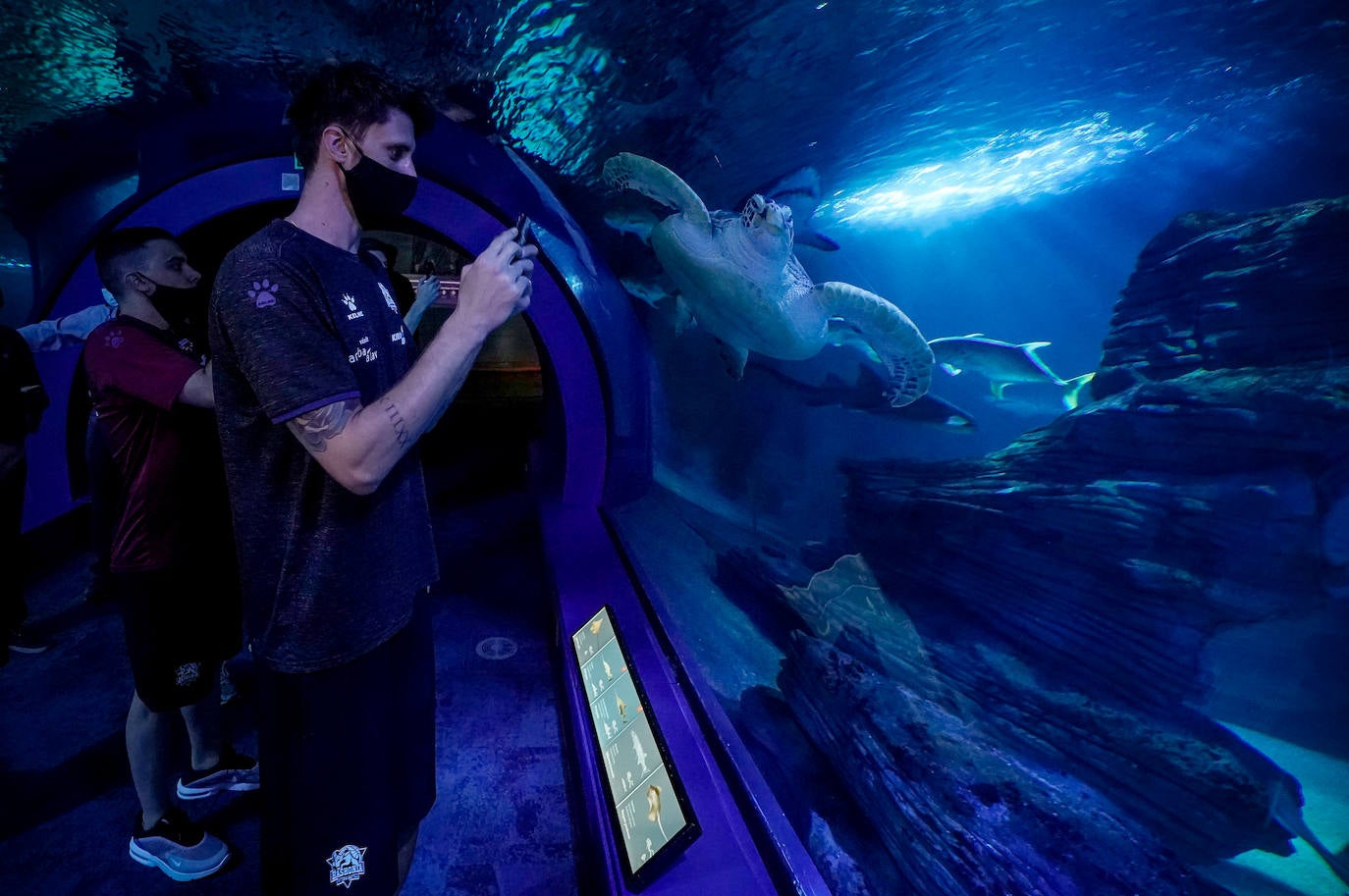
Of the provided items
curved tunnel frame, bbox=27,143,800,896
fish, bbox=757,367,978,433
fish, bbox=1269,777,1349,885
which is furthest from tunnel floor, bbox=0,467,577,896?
fish, bbox=757,367,978,433

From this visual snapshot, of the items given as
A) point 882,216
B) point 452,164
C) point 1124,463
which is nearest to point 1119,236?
point 882,216

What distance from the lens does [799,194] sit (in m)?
5.85

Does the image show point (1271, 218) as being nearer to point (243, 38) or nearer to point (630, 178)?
point (630, 178)

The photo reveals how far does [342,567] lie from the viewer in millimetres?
998

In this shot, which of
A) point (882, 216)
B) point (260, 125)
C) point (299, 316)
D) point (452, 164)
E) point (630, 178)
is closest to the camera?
point (299, 316)

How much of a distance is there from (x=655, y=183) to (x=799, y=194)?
124 inches

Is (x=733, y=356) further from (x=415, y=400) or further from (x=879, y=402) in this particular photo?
(x=415, y=400)

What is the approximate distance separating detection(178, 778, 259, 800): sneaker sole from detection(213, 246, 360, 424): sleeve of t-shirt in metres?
2.20

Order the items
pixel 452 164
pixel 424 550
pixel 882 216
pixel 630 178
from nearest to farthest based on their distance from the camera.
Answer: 1. pixel 424 550
2. pixel 452 164
3. pixel 630 178
4. pixel 882 216

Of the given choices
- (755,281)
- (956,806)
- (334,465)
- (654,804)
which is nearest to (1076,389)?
(755,281)

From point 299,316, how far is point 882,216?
41.6 feet

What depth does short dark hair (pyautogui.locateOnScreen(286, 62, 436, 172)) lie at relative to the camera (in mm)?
1013

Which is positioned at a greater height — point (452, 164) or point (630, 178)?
point (630, 178)

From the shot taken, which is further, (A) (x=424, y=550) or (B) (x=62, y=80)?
(B) (x=62, y=80)
